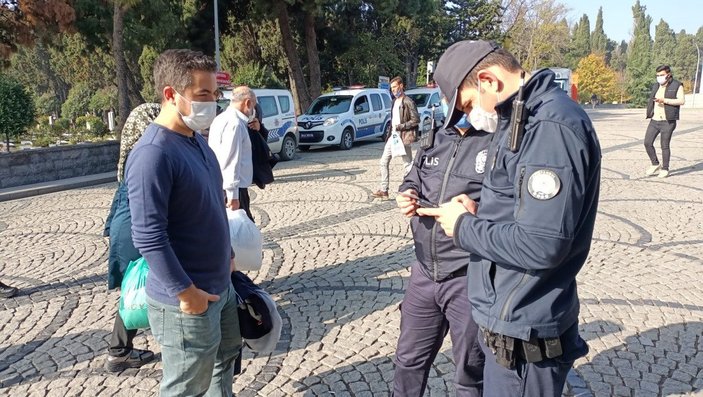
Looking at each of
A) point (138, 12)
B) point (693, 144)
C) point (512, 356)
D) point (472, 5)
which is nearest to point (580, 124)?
point (512, 356)

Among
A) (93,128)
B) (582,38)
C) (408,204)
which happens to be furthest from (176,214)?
(582,38)

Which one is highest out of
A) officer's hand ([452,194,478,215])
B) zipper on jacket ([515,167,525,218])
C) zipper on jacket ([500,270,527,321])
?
zipper on jacket ([515,167,525,218])

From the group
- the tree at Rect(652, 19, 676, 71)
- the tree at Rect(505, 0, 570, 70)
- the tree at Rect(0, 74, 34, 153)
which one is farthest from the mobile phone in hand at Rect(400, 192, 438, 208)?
the tree at Rect(652, 19, 676, 71)

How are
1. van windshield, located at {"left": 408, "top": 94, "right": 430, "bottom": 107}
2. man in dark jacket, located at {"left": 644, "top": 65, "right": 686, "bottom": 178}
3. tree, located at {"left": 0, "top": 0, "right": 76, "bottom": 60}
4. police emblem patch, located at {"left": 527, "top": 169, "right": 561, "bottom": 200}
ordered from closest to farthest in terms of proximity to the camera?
police emblem patch, located at {"left": 527, "top": 169, "right": 561, "bottom": 200} → man in dark jacket, located at {"left": 644, "top": 65, "right": 686, "bottom": 178} → tree, located at {"left": 0, "top": 0, "right": 76, "bottom": 60} → van windshield, located at {"left": 408, "top": 94, "right": 430, "bottom": 107}

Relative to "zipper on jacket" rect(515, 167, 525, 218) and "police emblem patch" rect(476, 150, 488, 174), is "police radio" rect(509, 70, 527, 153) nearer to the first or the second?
"zipper on jacket" rect(515, 167, 525, 218)

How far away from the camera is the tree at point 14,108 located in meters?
11.0

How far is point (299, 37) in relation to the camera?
26.8 metres

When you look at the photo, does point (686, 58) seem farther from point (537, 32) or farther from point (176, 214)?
point (176, 214)

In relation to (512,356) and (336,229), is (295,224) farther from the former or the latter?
(512,356)

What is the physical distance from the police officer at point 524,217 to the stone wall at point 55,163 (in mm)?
10898

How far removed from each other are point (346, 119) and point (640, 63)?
62929 millimetres

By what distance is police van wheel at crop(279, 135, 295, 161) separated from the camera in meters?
13.9

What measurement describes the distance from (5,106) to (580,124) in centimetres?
1240

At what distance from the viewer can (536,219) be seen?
59.5 inches
